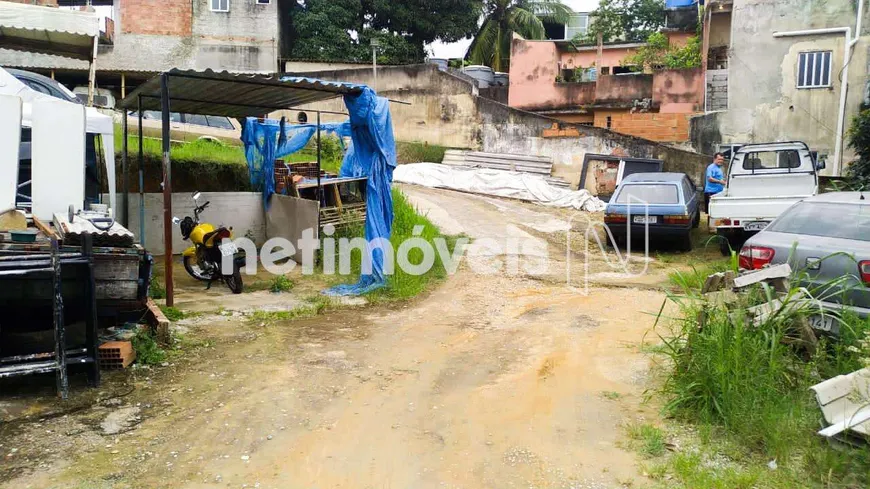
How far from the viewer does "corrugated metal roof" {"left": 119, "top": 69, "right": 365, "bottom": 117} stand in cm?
770

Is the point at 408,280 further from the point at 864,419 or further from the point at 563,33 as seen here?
the point at 563,33

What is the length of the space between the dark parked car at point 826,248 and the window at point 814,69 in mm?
15449

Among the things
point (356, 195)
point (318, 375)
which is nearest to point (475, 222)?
point (356, 195)

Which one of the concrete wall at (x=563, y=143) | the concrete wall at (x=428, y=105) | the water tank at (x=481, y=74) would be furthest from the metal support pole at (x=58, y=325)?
the water tank at (x=481, y=74)

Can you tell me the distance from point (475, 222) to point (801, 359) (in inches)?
361

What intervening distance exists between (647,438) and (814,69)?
63.4 feet

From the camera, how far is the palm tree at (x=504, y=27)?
1081 inches

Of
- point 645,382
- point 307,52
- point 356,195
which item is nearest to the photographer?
point 645,382

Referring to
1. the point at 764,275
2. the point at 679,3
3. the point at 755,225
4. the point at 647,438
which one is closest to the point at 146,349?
the point at 647,438

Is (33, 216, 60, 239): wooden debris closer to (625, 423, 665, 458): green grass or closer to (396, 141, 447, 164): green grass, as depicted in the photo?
(625, 423, 665, 458): green grass

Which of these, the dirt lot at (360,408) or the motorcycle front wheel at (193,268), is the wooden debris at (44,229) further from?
the motorcycle front wheel at (193,268)

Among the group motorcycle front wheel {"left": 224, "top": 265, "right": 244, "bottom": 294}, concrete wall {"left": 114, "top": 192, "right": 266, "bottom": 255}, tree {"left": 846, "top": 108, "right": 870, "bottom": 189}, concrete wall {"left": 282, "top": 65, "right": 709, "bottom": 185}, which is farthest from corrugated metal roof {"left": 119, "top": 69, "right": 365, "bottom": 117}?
tree {"left": 846, "top": 108, "right": 870, "bottom": 189}

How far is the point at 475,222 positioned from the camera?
13.7 meters

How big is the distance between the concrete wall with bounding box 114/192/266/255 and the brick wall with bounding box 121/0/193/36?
1659 centimetres
